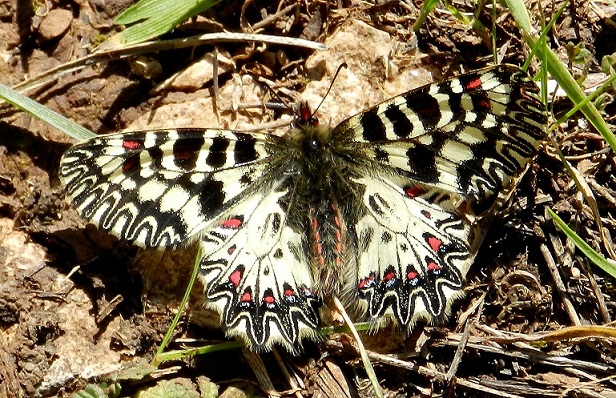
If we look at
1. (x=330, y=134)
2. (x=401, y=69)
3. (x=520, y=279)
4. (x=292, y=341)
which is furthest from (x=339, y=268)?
(x=401, y=69)

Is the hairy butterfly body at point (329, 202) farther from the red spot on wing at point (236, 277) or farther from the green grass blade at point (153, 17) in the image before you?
the green grass blade at point (153, 17)

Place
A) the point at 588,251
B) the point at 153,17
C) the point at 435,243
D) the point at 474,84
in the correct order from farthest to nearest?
the point at 153,17 → the point at 588,251 → the point at 435,243 → the point at 474,84

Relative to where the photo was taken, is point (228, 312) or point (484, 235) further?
point (484, 235)

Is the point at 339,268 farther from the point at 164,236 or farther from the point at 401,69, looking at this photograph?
the point at 401,69

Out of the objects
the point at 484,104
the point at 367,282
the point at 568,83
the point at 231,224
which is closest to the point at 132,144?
the point at 231,224

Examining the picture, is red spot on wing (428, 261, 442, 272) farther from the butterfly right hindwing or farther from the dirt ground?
the dirt ground

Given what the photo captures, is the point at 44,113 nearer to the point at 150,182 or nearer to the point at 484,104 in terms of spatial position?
the point at 150,182
